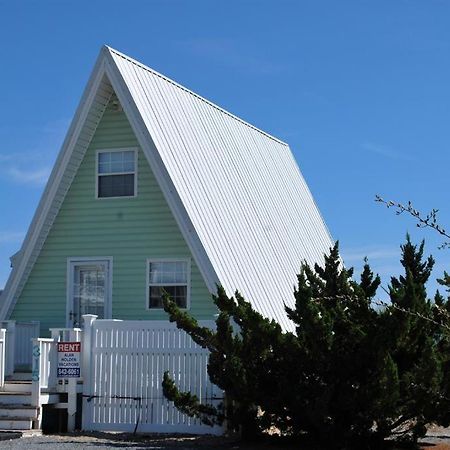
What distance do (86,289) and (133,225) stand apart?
1910mm

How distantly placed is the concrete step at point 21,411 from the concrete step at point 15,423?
0.08 meters

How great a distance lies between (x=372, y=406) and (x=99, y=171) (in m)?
10.3

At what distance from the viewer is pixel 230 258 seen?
19781 mm

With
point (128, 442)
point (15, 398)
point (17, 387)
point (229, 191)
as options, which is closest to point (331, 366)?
point (128, 442)

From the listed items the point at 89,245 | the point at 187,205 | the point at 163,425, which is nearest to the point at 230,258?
the point at 187,205

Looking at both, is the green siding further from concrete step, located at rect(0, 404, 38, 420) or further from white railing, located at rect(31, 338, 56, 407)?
concrete step, located at rect(0, 404, 38, 420)

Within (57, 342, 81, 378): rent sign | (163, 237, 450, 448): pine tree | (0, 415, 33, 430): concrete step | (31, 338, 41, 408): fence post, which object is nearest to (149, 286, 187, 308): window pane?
(57, 342, 81, 378): rent sign

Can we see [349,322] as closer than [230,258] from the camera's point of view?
Yes

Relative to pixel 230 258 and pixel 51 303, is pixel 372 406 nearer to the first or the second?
pixel 230 258

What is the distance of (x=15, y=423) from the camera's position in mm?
16016

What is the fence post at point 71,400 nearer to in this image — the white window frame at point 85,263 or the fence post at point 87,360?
the fence post at point 87,360

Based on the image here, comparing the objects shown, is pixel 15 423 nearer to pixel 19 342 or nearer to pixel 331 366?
pixel 19 342

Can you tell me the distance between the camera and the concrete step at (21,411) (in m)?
16.1

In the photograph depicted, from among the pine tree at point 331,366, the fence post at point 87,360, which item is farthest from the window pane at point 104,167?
→ the pine tree at point 331,366
